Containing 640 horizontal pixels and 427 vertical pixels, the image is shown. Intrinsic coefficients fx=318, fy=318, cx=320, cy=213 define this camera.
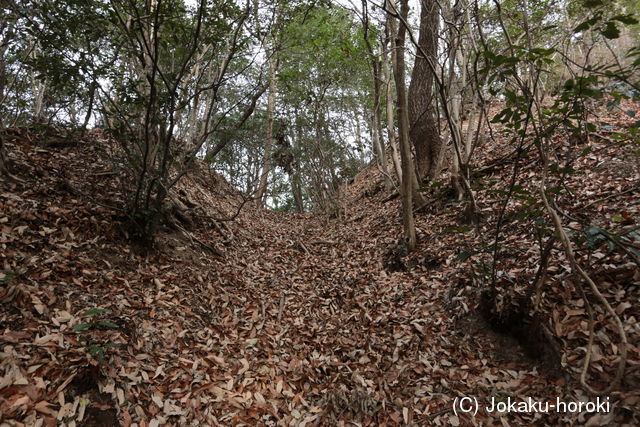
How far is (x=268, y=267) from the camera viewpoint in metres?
6.19

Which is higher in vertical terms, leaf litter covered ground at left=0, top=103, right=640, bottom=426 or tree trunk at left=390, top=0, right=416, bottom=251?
tree trunk at left=390, top=0, right=416, bottom=251

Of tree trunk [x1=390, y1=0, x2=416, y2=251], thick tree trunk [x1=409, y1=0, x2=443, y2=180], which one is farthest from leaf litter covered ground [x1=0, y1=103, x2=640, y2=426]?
thick tree trunk [x1=409, y1=0, x2=443, y2=180]

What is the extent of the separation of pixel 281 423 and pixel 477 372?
189 centimetres

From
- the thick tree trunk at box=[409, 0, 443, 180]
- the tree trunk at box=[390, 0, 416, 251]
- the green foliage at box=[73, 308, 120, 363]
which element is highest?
the thick tree trunk at box=[409, 0, 443, 180]

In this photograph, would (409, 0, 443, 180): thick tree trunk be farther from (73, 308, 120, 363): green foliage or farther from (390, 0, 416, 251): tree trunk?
(73, 308, 120, 363): green foliage

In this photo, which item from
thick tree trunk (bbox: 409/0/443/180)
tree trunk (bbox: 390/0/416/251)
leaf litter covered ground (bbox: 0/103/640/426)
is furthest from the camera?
thick tree trunk (bbox: 409/0/443/180)

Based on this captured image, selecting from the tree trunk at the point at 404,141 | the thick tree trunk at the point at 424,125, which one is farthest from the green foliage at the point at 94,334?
the thick tree trunk at the point at 424,125

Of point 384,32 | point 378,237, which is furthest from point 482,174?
point 384,32

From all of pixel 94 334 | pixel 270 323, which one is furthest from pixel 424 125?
pixel 94 334

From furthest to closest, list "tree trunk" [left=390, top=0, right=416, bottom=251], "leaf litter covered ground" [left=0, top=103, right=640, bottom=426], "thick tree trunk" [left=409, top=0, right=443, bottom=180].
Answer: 1. "thick tree trunk" [left=409, top=0, right=443, bottom=180]
2. "tree trunk" [left=390, top=0, right=416, bottom=251]
3. "leaf litter covered ground" [left=0, top=103, right=640, bottom=426]

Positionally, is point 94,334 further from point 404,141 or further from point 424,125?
point 424,125

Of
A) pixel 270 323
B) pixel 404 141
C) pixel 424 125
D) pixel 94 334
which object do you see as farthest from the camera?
pixel 424 125

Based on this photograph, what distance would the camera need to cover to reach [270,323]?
437 centimetres

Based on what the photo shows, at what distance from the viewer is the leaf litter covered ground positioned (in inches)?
98.7
